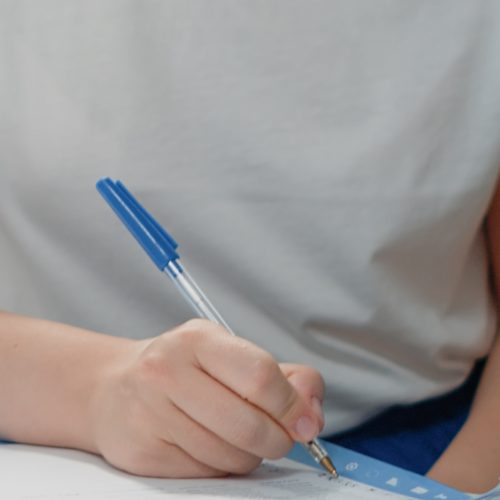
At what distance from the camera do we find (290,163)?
662mm

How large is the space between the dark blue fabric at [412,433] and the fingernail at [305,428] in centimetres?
17

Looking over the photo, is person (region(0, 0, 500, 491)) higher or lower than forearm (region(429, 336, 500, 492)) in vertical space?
higher

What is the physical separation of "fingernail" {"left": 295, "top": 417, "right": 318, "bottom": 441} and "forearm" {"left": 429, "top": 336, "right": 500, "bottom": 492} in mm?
155

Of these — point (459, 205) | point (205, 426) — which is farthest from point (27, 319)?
point (459, 205)

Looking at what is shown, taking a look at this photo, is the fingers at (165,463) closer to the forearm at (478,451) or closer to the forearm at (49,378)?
the forearm at (49,378)

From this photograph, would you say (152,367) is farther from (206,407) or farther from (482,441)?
(482,441)

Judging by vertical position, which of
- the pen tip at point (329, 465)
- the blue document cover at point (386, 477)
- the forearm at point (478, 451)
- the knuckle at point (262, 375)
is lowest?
the forearm at point (478, 451)

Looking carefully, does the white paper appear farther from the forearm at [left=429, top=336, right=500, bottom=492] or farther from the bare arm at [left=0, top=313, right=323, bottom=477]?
the forearm at [left=429, top=336, right=500, bottom=492]

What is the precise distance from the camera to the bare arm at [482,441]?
2.11ft

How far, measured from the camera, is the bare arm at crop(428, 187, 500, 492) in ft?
2.11

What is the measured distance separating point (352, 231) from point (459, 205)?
7cm

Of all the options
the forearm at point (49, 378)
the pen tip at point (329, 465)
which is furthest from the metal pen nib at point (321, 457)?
the forearm at point (49, 378)

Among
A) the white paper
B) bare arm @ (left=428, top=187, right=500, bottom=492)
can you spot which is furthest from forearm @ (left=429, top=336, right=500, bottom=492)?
the white paper

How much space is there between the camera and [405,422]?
709mm
